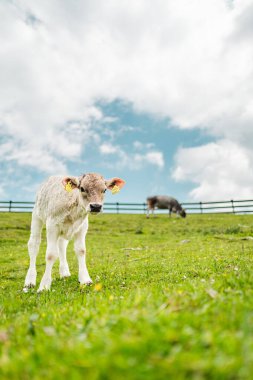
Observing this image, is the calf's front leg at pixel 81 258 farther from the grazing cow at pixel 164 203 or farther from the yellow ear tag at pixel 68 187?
the grazing cow at pixel 164 203

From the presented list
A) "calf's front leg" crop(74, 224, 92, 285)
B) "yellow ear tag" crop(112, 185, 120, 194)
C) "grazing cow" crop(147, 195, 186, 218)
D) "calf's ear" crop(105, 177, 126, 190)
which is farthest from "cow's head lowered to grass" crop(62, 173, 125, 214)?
"grazing cow" crop(147, 195, 186, 218)

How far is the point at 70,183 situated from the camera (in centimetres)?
906

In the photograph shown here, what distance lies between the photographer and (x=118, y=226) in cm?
3409

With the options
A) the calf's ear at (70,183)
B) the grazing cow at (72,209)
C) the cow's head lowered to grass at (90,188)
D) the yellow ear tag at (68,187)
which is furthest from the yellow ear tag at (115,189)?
the yellow ear tag at (68,187)

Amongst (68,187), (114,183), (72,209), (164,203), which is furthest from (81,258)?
(164,203)

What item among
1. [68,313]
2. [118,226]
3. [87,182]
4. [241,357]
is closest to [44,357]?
[241,357]

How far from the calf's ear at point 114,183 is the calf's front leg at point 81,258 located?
4.45 feet

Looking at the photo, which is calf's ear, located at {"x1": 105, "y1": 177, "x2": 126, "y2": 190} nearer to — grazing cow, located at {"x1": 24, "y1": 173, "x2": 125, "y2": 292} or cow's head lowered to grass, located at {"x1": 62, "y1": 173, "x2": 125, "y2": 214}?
grazing cow, located at {"x1": 24, "y1": 173, "x2": 125, "y2": 292}

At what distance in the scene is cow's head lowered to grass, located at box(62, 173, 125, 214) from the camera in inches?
338

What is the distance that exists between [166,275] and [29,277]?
388cm

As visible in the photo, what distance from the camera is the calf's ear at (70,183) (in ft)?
29.5

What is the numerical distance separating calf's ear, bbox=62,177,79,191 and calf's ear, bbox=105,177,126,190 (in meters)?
0.83

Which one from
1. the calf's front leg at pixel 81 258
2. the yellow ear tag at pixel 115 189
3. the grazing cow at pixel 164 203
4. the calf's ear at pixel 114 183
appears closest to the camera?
the calf's front leg at pixel 81 258

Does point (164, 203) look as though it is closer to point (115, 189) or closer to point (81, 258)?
point (115, 189)
